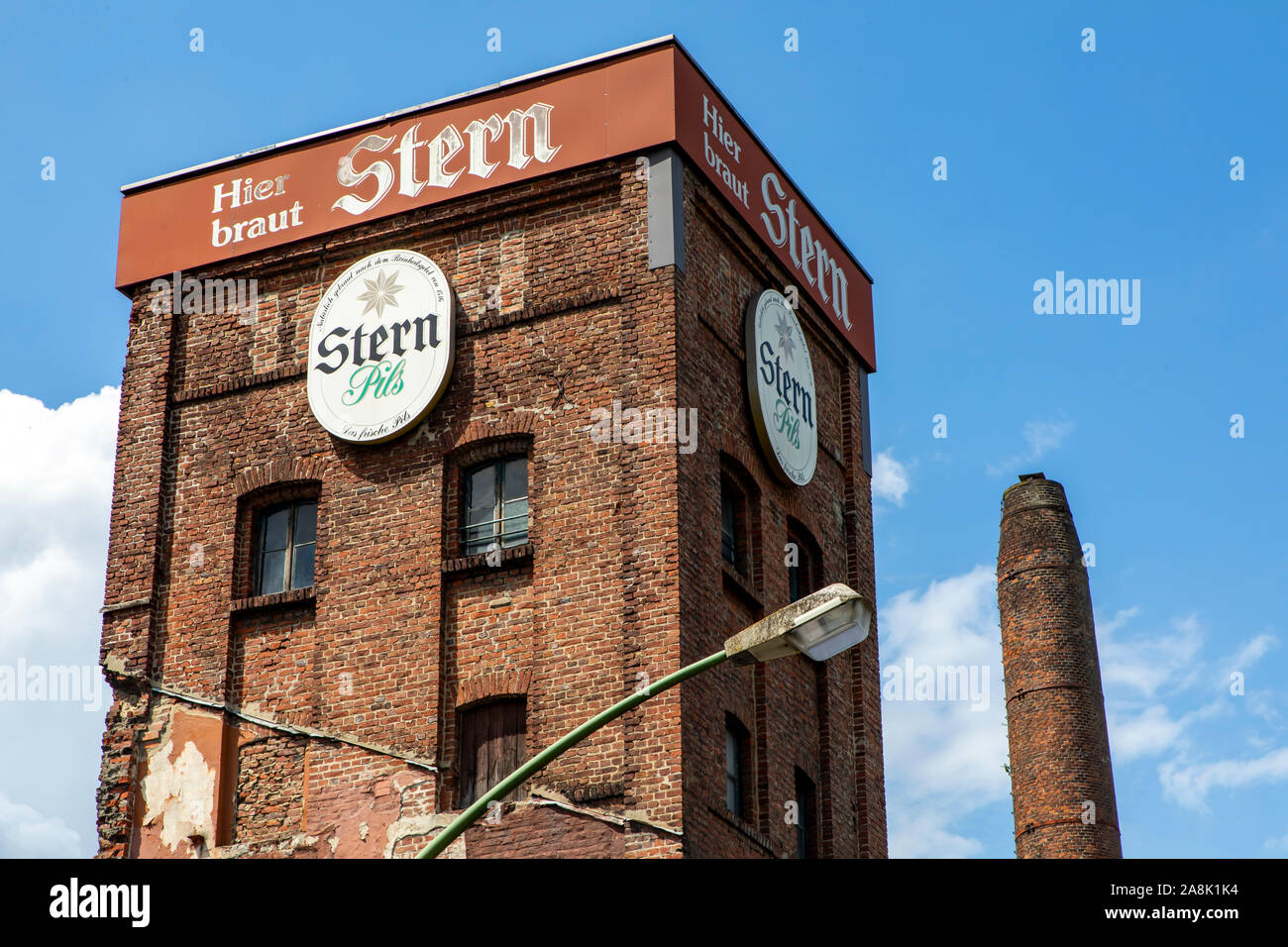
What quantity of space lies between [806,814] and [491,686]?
4656 millimetres

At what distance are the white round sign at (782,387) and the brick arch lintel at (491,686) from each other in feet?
14.4

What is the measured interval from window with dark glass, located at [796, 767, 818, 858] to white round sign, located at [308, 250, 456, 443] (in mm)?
6364

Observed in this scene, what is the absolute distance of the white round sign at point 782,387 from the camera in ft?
75.5

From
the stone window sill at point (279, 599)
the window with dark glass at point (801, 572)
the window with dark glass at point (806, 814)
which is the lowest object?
the window with dark glass at point (806, 814)

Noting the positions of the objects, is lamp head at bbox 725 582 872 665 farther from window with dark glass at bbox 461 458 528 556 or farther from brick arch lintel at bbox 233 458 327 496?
brick arch lintel at bbox 233 458 327 496

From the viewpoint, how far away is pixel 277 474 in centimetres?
2292

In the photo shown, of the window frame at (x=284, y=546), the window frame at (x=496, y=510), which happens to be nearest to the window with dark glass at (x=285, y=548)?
the window frame at (x=284, y=546)

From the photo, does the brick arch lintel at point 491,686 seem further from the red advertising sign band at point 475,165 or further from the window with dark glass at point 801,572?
the red advertising sign band at point 475,165

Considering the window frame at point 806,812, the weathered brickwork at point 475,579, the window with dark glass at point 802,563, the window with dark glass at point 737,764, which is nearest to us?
the weathered brickwork at point 475,579

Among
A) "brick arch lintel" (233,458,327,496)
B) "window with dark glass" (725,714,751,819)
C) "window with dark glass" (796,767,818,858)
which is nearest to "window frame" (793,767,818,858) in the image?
"window with dark glass" (796,767,818,858)

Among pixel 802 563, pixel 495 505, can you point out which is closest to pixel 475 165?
pixel 495 505

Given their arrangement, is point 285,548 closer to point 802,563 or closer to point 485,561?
point 485,561
